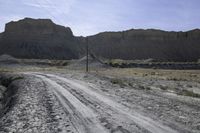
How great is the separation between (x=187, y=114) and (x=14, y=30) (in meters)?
150

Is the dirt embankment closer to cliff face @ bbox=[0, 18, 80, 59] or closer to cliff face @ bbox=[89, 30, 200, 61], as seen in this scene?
cliff face @ bbox=[0, 18, 80, 59]

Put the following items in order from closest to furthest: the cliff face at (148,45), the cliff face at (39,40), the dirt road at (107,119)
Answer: the dirt road at (107,119) < the cliff face at (39,40) < the cliff face at (148,45)

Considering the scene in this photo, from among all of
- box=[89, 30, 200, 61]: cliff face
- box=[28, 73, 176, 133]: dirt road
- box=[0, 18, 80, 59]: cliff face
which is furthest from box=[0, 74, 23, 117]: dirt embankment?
box=[89, 30, 200, 61]: cliff face

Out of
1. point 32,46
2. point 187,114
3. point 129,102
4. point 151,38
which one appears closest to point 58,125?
point 187,114

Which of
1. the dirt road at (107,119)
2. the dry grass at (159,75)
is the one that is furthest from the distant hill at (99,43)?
the dirt road at (107,119)

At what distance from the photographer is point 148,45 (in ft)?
495

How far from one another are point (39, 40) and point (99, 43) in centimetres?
2471

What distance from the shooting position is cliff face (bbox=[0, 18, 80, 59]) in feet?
462

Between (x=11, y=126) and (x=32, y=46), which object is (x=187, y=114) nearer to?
(x=11, y=126)

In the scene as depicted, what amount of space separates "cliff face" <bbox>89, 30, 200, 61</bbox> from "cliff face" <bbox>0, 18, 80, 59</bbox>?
1055 cm

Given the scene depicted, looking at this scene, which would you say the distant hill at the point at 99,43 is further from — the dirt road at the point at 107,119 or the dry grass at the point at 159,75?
the dirt road at the point at 107,119

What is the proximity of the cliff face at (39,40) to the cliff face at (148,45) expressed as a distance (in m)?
10.5

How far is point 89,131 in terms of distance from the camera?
30.3ft

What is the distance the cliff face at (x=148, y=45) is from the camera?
5655 inches
